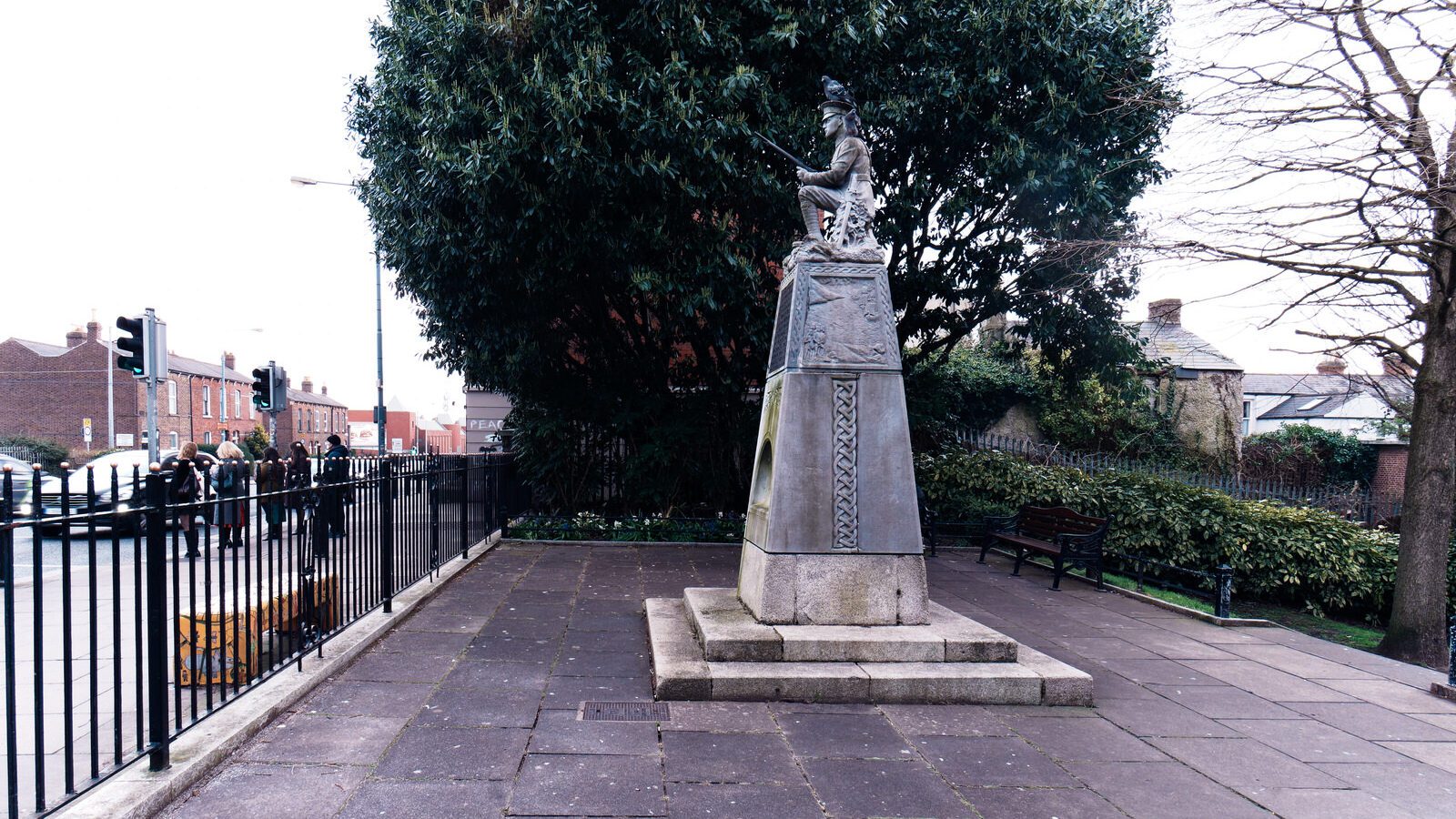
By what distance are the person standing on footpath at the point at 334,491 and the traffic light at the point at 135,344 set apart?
5164 millimetres

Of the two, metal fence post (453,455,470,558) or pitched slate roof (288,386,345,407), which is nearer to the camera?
metal fence post (453,455,470,558)

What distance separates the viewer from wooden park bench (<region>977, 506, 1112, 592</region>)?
927 cm

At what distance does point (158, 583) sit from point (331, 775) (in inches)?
46.8

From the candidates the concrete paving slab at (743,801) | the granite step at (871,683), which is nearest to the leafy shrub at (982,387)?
the granite step at (871,683)

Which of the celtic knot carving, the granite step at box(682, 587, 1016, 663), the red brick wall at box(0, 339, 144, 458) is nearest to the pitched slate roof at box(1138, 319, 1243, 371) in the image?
the celtic knot carving

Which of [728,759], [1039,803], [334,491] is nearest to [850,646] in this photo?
[728,759]

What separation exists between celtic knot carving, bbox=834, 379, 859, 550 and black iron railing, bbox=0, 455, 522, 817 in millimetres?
3555

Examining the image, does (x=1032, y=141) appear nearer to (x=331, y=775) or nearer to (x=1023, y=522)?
(x=1023, y=522)

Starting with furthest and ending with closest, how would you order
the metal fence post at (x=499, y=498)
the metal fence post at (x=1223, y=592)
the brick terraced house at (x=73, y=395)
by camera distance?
the brick terraced house at (x=73, y=395), the metal fence post at (x=499, y=498), the metal fence post at (x=1223, y=592)

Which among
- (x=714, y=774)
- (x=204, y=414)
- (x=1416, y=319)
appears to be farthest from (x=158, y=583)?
(x=204, y=414)

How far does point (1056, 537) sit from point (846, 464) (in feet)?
16.8

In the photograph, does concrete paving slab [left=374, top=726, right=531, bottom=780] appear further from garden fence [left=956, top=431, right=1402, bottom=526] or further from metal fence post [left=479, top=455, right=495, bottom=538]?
garden fence [left=956, top=431, right=1402, bottom=526]

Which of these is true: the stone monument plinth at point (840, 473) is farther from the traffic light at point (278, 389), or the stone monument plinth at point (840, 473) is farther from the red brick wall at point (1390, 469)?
the red brick wall at point (1390, 469)

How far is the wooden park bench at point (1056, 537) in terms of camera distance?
9273 mm
